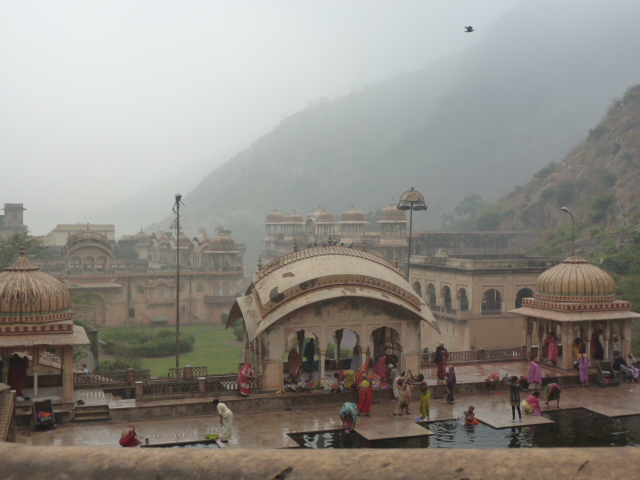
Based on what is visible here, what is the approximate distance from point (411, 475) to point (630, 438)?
12.5 meters

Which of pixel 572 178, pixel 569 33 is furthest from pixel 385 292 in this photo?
pixel 569 33

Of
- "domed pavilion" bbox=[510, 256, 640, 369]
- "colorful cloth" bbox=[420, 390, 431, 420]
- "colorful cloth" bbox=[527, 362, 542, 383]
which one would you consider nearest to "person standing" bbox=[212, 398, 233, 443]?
"colorful cloth" bbox=[420, 390, 431, 420]

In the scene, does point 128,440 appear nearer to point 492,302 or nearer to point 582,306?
point 582,306

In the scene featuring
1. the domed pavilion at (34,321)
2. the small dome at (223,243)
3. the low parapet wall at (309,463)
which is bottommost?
Result: the low parapet wall at (309,463)

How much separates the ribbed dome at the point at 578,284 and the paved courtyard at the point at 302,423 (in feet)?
9.43

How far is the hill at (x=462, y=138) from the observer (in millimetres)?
139125

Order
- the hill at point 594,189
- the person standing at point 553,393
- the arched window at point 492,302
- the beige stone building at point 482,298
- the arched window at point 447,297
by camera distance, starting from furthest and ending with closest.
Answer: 1. the hill at point 594,189
2. the arched window at point 447,297
3. the arched window at point 492,302
4. the beige stone building at point 482,298
5. the person standing at point 553,393

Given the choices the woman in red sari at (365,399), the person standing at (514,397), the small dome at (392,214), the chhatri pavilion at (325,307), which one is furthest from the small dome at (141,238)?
the person standing at (514,397)

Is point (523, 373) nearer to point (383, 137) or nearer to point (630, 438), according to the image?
point (630, 438)

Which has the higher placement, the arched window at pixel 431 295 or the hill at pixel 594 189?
the hill at pixel 594 189

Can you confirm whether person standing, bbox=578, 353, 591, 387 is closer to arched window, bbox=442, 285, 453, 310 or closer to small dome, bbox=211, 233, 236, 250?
arched window, bbox=442, 285, 453, 310

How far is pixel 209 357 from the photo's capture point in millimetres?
35094

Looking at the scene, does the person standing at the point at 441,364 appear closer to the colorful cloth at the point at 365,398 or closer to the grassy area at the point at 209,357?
the colorful cloth at the point at 365,398

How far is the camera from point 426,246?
5966cm
